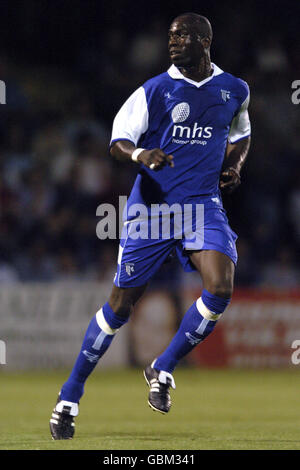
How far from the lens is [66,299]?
1255 cm

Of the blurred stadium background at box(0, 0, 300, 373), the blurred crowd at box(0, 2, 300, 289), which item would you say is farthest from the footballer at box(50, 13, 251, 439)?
the blurred crowd at box(0, 2, 300, 289)

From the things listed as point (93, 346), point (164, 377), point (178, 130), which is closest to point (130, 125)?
point (178, 130)

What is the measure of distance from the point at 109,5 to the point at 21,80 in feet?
6.84

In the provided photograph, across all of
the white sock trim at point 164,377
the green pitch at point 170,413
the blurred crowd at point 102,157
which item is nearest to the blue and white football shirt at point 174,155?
the white sock trim at point 164,377

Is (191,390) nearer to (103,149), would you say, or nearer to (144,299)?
(144,299)

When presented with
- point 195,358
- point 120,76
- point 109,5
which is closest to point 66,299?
point 195,358

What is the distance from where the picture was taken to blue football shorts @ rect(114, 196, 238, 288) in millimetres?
5938

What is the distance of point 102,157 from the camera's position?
13844mm

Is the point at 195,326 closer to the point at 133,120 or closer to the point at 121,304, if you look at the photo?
the point at 121,304

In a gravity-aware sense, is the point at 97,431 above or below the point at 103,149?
below

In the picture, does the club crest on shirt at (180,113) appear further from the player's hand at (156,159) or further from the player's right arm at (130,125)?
the player's hand at (156,159)

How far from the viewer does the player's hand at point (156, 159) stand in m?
5.45

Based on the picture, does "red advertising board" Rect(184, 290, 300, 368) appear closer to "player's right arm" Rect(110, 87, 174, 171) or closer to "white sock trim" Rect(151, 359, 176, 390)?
"white sock trim" Rect(151, 359, 176, 390)
